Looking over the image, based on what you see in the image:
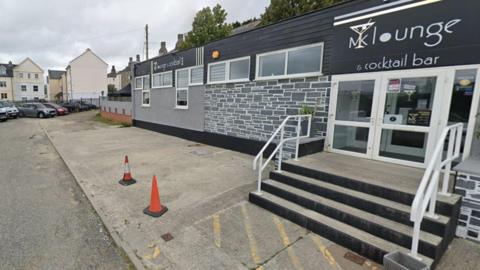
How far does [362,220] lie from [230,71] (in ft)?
20.7

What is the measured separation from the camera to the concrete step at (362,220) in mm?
2436

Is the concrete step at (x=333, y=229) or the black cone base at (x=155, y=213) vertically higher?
the concrete step at (x=333, y=229)

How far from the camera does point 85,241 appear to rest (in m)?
3.04

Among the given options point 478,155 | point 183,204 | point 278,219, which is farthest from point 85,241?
point 478,155

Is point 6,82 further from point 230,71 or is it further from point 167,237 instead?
point 167,237

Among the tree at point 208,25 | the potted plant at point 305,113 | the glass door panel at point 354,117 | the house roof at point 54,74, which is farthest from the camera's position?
the house roof at point 54,74

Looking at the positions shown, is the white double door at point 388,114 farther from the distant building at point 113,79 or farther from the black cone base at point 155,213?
the distant building at point 113,79

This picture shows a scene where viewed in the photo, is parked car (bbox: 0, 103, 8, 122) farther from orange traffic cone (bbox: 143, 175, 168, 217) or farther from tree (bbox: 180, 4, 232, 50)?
orange traffic cone (bbox: 143, 175, 168, 217)

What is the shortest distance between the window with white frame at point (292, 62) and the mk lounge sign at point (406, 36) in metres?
0.51

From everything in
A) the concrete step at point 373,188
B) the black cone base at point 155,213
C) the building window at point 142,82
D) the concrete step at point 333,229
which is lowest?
the black cone base at point 155,213

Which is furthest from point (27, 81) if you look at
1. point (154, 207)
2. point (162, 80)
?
point (154, 207)

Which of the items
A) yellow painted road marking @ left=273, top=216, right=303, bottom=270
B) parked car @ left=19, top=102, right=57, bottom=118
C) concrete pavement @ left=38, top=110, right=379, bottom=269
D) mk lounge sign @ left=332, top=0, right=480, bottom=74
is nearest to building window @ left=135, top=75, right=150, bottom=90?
concrete pavement @ left=38, top=110, right=379, bottom=269

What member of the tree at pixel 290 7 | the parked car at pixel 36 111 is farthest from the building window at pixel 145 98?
the parked car at pixel 36 111

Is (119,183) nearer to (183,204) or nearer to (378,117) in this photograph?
(183,204)
